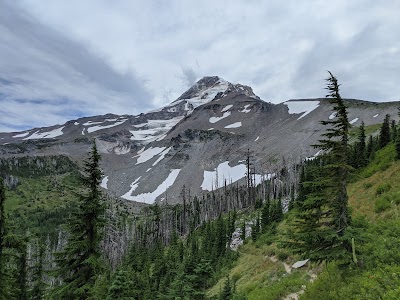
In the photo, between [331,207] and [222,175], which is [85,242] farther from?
[222,175]

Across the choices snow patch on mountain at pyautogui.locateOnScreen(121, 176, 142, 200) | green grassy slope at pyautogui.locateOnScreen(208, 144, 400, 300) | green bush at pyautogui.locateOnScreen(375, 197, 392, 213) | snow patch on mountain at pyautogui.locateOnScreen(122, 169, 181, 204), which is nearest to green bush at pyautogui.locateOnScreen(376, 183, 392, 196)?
green grassy slope at pyautogui.locateOnScreen(208, 144, 400, 300)

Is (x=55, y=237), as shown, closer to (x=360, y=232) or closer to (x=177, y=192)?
(x=177, y=192)

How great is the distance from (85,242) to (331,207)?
10747mm

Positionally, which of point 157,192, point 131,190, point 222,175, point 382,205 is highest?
point 222,175

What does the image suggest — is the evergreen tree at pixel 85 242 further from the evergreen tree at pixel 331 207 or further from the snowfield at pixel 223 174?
the snowfield at pixel 223 174

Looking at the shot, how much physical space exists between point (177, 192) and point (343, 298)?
461 ft

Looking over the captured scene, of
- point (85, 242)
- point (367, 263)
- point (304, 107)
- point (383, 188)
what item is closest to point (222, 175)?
point (304, 107)

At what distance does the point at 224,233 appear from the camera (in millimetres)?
54094

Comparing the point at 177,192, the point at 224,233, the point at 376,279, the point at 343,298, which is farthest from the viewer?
the point at 177,192

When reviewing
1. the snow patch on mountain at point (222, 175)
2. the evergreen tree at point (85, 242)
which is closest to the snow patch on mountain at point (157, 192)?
the snow patch on mountain at point (222, 175)

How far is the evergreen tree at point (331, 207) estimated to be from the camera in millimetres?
11898

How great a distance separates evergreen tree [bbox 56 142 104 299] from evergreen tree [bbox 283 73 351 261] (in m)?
8.85

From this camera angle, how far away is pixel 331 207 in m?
12.4

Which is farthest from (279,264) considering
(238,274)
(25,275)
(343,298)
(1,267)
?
(25,275)
